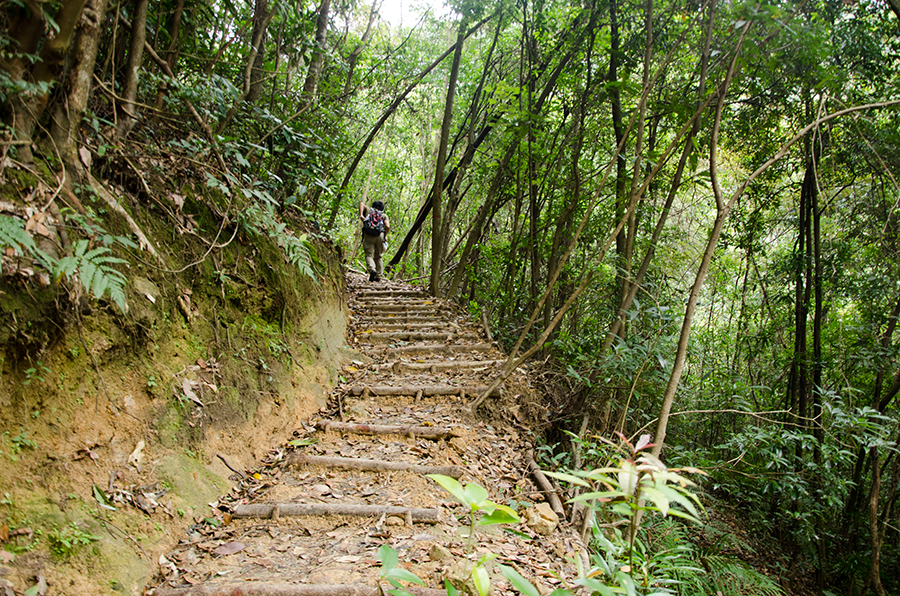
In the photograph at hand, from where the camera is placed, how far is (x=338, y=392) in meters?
4.66

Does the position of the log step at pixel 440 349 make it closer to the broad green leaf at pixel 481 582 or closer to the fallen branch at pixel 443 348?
the fallen branch at pixel 443 348

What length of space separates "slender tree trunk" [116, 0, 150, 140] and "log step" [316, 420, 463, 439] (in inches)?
102

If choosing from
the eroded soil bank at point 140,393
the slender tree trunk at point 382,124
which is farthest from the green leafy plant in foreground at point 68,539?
the slender tree trunk at point 382,124

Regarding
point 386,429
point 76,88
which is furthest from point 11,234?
point 386,429

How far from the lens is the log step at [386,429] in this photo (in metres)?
3.88

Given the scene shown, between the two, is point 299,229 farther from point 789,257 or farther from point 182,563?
point 789,257

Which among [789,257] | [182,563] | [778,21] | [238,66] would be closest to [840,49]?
[789,257]

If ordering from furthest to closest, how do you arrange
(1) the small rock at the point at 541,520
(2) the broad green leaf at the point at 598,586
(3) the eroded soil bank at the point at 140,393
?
(1) the small rock at the point at 541,520, (3) the eroded soil bank at the point at 140,393, (2) the broad green leaf at the point at 598,586

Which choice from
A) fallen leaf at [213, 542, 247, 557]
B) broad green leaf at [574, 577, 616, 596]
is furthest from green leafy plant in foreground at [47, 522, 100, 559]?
broad green leaf at [574, 577, 616, 596]

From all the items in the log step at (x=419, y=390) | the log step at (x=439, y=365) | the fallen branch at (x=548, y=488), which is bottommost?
the fallen branch at (x=548, y=488)

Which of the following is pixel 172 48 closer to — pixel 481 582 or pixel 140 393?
pixel 140 393

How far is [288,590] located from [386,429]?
Answer: 6.41 feet

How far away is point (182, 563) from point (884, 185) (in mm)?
7511

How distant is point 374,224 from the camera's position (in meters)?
8.91
